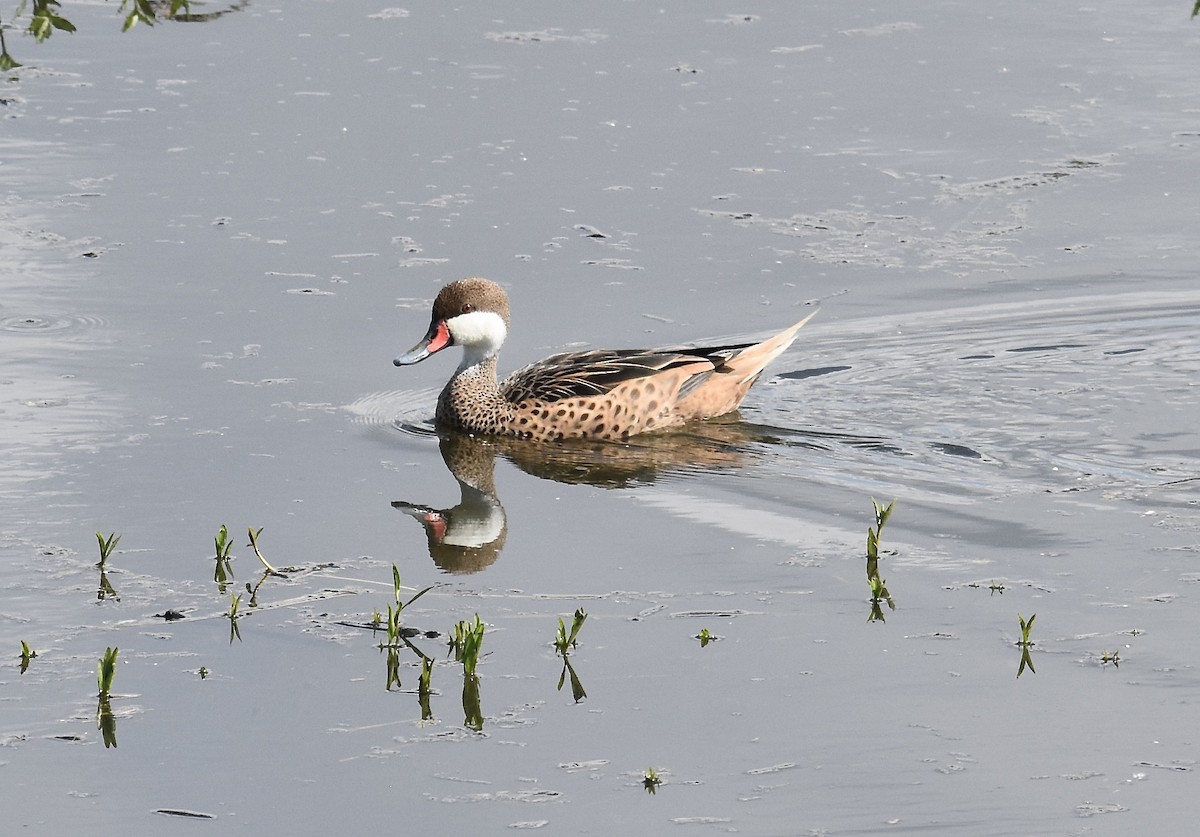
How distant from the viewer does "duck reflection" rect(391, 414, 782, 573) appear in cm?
823

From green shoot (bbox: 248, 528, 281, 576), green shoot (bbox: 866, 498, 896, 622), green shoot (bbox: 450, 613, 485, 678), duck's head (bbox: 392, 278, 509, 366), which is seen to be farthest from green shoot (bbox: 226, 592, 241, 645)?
duck's head (bbox: 392, 278, 509, 366)

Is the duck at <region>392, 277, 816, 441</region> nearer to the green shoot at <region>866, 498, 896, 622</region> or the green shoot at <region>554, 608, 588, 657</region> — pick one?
the green shoot at <region>866, 498, 896, 622</region>

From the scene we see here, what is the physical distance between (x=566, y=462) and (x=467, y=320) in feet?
3.53

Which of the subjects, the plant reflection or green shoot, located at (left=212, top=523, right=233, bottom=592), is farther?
green shoot, located at (left=212, top=523, right=233, bottom=592)

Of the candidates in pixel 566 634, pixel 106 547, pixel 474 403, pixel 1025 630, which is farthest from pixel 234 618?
pixel 474 403

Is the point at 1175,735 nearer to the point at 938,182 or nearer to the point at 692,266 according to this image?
the point at 692,266

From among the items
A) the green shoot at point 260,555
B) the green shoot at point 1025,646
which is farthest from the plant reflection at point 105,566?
the green shoot at point 1025,646

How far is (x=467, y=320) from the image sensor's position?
10.1 m

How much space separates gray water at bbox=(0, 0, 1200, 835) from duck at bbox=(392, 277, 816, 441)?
0.59ft

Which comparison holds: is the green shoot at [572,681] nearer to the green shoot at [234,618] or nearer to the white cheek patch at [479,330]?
the green shoot at [234,618]

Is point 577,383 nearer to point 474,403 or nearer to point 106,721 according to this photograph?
point 474,403

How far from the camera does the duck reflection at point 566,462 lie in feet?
27.0

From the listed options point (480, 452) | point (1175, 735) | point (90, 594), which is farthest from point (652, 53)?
point (1175, 735)

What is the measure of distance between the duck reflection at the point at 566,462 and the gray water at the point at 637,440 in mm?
49
